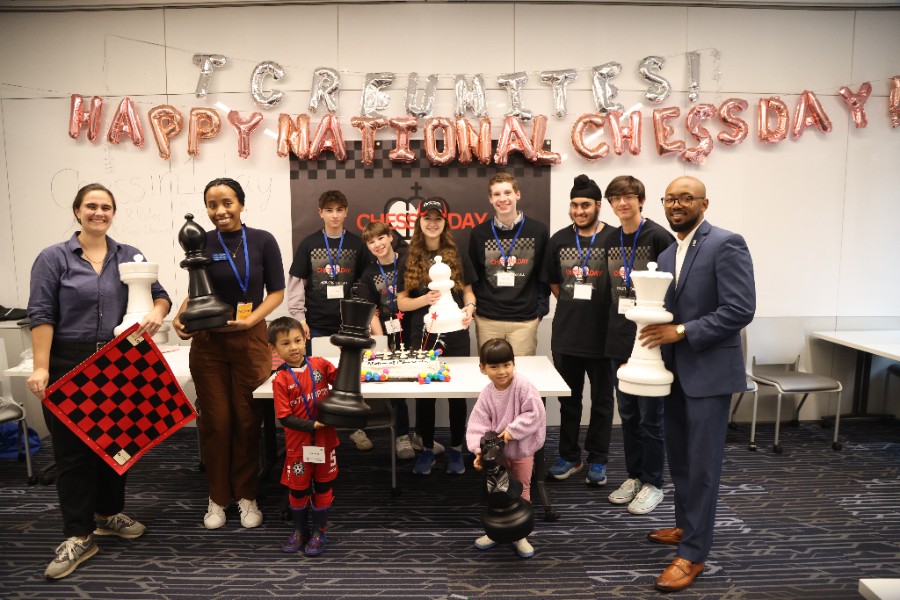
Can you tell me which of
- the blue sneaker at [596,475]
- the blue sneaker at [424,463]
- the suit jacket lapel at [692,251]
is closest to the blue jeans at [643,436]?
the blue sneaker at [596,475]

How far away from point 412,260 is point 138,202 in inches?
111

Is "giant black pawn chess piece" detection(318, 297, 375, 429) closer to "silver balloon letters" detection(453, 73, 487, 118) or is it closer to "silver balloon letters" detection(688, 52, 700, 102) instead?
"silver balloon letters" detection(453, 73, 487, 118)

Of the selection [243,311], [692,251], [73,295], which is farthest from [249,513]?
[692,251]

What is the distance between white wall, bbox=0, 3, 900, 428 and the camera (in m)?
4.69

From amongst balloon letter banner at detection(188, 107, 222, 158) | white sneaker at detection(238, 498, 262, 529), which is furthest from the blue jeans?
balloon letter banner at detection(188, 107, 222, 158)

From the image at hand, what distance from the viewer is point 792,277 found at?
5.00 m

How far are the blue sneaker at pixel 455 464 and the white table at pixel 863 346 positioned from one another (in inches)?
127

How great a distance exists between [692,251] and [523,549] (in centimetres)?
170

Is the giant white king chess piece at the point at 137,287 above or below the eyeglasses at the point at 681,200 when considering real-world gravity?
below

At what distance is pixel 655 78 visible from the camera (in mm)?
4664

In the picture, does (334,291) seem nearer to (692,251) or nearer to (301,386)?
(301,386)

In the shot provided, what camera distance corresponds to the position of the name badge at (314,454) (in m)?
2.79

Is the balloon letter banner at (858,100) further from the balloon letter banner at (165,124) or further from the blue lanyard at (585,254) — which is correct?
the balloon letter banner at (165,124)

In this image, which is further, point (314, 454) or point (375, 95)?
point (375, 95)
